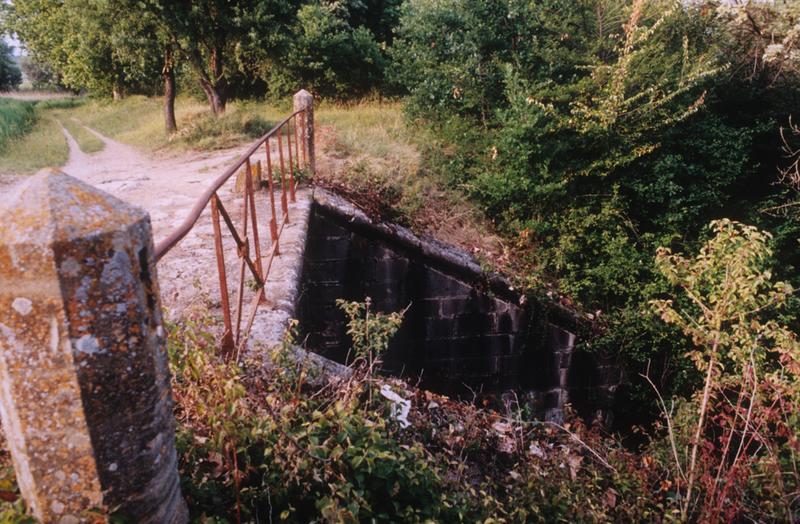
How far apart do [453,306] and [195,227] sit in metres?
3.39

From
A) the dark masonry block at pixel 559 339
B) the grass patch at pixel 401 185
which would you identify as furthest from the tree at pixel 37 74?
the dark masonry block at pixel 559 339

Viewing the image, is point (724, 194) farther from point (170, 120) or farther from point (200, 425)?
point (170, 120)

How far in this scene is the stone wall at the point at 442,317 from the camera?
6500 mm

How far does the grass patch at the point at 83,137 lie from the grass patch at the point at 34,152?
46 cm

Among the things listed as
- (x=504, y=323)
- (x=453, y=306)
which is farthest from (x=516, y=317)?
(x=453, y=306)

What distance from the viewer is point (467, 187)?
343 inches

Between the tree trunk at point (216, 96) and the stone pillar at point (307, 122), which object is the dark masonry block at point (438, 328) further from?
the tree trunk at point (216, 96)

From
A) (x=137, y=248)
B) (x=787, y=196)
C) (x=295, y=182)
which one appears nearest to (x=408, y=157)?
(x=295, y=182)

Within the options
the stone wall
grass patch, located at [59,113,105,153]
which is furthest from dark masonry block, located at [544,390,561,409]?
grass patch, located at [59,113,105,153]

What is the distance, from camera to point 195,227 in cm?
580

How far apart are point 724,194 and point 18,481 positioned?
9546 millimetres

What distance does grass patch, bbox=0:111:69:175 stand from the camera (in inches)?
414

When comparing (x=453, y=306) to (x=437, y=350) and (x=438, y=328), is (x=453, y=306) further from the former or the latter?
(x=437, y=350)

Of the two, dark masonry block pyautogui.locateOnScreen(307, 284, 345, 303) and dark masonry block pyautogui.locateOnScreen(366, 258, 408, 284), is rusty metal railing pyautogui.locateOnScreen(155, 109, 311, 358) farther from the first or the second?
dark masonry block pyautogui.locateOnScreen(366, 258, 408, 284)
